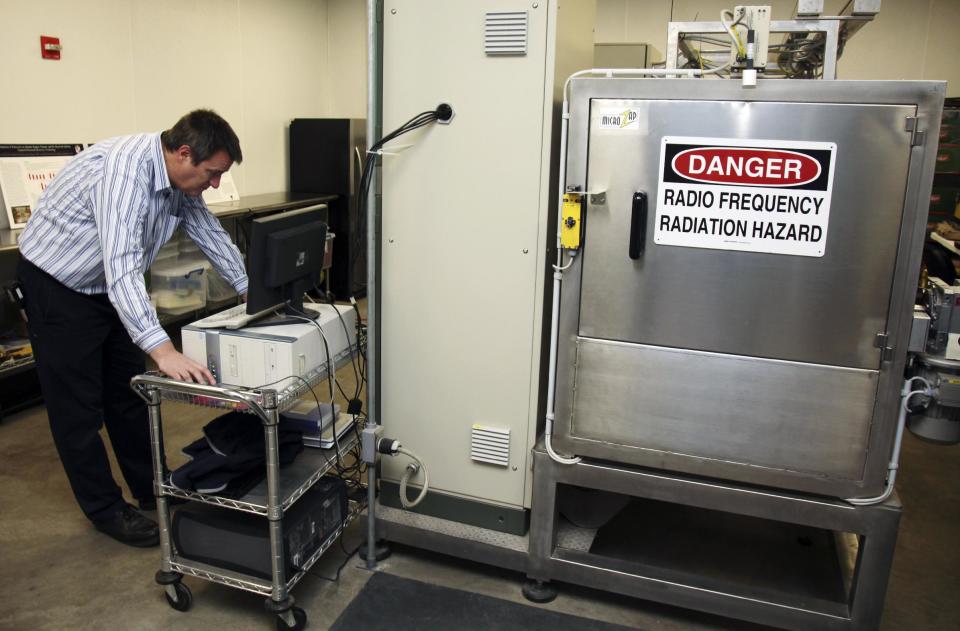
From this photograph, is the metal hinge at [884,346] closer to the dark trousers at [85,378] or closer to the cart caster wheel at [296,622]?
the cart caster wheel at [296,622]

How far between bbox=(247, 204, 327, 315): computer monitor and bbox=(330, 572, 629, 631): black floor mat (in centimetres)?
97

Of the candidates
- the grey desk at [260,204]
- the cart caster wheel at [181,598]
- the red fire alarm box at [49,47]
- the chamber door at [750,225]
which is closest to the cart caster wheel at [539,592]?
the chamber door at [750,225]

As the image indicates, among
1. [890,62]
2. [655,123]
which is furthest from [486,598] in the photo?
[890,62]

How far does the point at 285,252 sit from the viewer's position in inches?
82.3

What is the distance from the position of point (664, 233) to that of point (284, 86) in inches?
198

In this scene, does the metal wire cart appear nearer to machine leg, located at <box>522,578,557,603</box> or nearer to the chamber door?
machine leg, located at <box>522,578,557,603</box>

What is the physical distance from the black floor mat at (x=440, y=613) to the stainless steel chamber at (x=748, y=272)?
570 millimetres

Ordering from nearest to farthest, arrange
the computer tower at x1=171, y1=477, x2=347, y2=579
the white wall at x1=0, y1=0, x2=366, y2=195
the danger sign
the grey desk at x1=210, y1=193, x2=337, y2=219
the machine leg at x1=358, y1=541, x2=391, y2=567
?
the danger sign, the computer tower at x1=171, y1=477, x2=347, y2=579, the machine leg at x1=358, y1=541, x2=391, y2=567, the white wall at x1=0, y1=0, x2=366, y2=195, the grey desk at x1=210, y1=193, x2=337, y2=219

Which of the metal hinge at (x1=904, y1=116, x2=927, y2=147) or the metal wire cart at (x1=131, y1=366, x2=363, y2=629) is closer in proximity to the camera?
the metal hinge at (x1=904, y1=116, x2=927, y2=147)

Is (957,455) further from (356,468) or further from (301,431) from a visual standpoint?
(301,431)

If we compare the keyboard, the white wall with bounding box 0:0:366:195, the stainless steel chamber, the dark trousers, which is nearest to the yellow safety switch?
the stainless steel chamber

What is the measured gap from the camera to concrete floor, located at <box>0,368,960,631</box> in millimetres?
2189

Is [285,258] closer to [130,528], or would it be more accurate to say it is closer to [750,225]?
[130,528]

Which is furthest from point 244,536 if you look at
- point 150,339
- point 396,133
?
point 396,133
